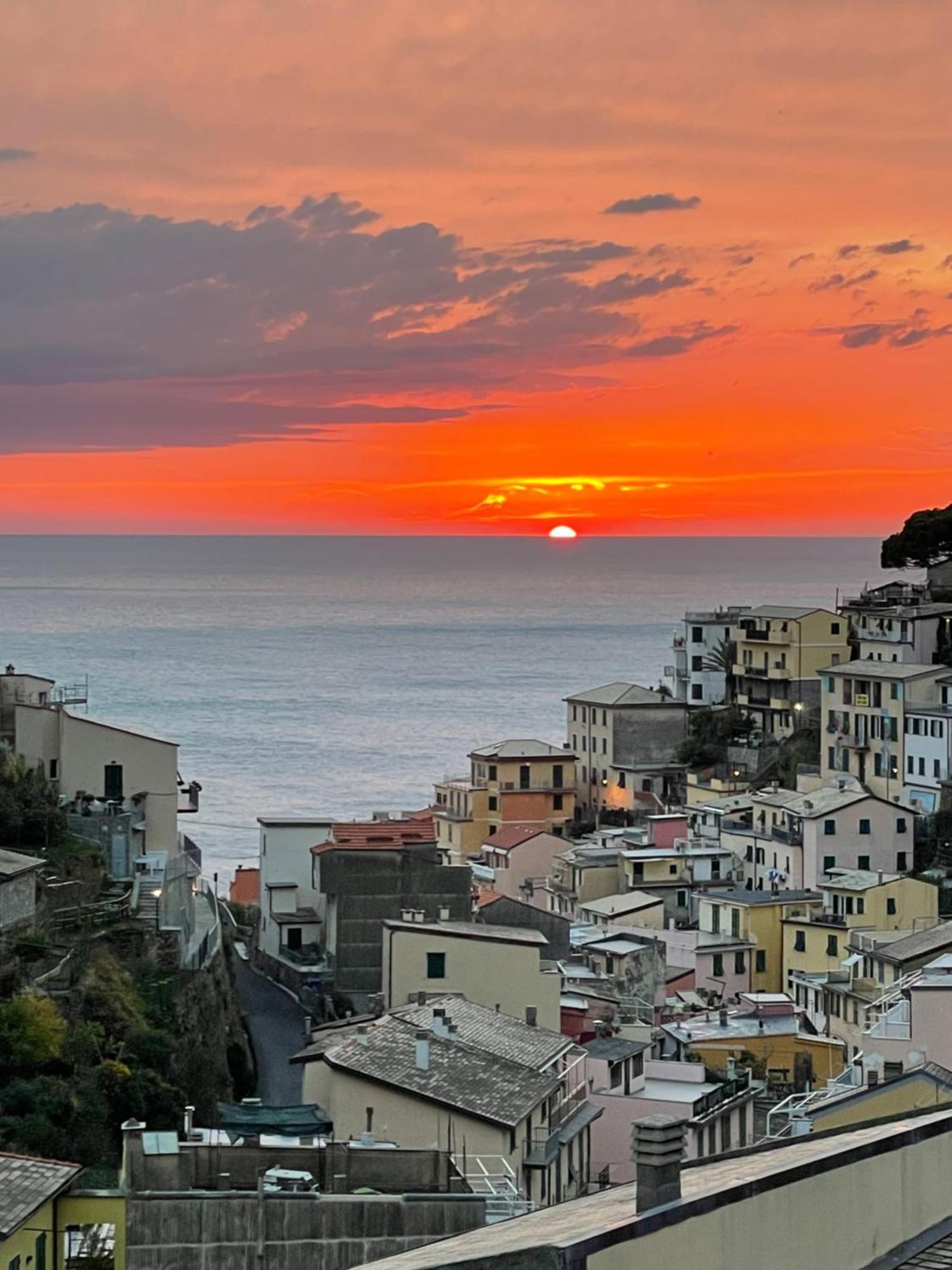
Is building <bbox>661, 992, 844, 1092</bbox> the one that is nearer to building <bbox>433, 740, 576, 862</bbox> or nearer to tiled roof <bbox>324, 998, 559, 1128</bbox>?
tiled roof <bbox>324, 998, 559, 1128</bbox>

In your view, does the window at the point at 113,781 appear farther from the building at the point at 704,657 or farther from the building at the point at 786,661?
the building at the point at 704,657

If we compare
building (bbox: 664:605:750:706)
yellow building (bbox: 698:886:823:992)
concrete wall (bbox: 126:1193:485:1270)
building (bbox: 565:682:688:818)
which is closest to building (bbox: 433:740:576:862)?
building (bbox: 565:682:688:818)

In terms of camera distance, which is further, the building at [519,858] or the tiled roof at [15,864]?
the building at [519,858]

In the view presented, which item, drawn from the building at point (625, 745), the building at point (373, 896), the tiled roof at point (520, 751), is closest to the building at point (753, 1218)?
the building at point (373, 896)

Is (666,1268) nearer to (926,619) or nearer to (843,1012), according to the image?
(843,1012)

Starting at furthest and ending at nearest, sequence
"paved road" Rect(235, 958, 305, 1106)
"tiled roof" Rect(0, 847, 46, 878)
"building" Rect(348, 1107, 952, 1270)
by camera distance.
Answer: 1. "paved road" Rect(235, 958, 305, 1106)
2. "tiled roof" Rect(0, 847, 46, 878)
3. "building" Rect(348, 1107, 952, 1270)

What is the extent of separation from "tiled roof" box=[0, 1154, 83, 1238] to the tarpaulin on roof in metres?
4.60

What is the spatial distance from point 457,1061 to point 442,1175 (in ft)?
13.7

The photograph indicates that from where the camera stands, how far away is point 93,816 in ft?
102

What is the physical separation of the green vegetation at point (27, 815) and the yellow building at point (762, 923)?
61.5 ft

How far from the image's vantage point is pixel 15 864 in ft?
85.8

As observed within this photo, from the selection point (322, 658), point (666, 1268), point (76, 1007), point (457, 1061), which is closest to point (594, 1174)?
point (457, 1061)

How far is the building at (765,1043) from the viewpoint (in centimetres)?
3409

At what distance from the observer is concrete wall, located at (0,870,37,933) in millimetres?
25422
